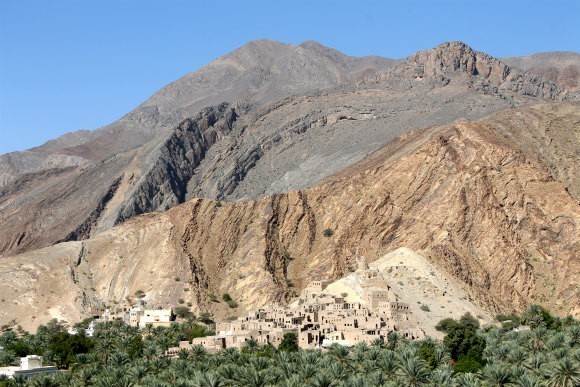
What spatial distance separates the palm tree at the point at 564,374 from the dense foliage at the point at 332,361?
7 centimetres

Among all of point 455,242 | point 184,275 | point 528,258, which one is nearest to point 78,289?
point 184,275

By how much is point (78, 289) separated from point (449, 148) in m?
56.3

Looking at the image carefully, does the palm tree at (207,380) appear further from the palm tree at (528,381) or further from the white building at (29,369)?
the white building at (29,369)

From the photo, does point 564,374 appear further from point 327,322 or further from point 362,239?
point 362,239

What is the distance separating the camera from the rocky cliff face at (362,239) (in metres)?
135

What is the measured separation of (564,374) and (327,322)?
38977 mm

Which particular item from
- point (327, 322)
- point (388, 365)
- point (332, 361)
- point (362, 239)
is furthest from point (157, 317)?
point (388, 365)

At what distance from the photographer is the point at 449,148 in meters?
152

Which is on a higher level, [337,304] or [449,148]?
[449,148]

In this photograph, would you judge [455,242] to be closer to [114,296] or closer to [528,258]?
[528,258]

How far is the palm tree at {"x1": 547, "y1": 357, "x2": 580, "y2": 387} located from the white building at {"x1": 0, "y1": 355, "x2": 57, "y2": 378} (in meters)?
42.0

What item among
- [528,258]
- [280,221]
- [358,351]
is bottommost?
[358,351]

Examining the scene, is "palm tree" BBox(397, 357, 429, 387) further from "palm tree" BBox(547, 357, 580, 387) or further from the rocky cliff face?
the rocky cliff face

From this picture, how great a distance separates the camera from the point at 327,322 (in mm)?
108188
